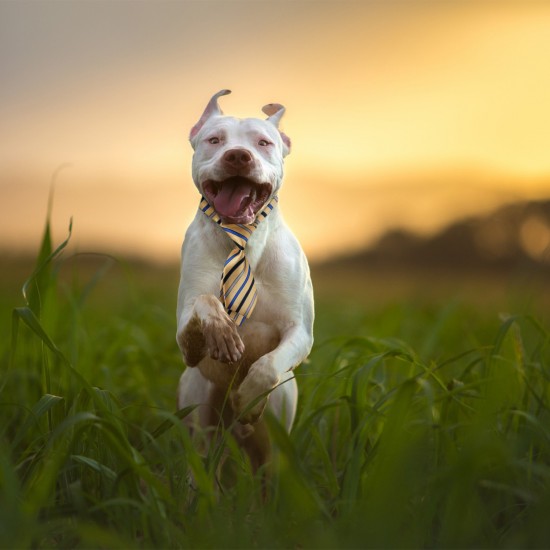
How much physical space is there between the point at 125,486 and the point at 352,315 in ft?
20.0

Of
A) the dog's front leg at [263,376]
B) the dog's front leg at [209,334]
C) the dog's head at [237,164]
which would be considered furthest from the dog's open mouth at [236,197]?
the dog's front leg at [263,376]

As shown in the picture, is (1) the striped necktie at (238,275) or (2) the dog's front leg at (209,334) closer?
(2) the dog's front leg at (209,334)

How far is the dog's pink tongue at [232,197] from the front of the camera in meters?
2.83

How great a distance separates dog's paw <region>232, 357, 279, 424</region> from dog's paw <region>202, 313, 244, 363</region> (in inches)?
4.7

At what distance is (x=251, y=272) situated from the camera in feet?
10.0

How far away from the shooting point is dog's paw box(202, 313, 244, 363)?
2.74m

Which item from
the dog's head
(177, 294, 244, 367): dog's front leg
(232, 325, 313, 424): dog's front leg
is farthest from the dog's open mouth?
(232, 325, 313, 424): dog's front leg

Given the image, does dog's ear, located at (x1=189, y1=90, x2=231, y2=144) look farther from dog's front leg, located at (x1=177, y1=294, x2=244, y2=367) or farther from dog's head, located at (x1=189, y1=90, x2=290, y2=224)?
dog's front leg, located at (x1=177, y1=294, x2=244, y2=367)

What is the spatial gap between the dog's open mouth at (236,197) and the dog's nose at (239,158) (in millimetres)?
85

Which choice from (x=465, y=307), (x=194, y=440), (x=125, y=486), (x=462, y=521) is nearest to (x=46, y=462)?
(x=125, y=486)

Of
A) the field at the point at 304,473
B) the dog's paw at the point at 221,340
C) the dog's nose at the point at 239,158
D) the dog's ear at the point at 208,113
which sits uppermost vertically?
the dog's ear at the point at 208,113

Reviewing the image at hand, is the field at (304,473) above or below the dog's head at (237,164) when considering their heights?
below

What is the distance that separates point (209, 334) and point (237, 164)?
23.9 inches

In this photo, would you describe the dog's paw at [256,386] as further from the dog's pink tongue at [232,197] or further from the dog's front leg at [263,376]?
the dog's pink tongue at [232,197]
